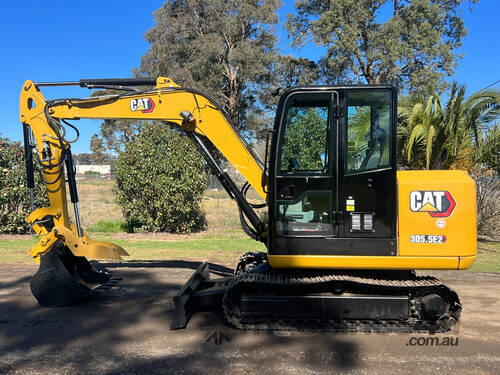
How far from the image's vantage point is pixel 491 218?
12.6 metres

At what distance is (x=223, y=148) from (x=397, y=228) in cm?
252

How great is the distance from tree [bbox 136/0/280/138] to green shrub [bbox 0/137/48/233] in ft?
58.3

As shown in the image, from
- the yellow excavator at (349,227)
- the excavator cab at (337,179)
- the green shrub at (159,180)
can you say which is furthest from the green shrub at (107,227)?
the excavator cab at (337,179)

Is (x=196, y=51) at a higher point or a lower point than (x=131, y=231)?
higher

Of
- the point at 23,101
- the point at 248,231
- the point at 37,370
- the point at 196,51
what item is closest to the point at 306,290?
the point at 248,231

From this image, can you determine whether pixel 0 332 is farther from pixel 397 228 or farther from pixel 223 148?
pixel 397 228

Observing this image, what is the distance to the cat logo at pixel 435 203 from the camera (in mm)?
4812

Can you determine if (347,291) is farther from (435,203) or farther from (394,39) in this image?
(394,39)

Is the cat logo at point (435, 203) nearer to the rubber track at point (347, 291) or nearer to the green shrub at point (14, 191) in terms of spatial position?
the rubber track at point (347, 291)

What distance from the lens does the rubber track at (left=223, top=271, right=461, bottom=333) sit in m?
4.94

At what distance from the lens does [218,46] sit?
29.6m

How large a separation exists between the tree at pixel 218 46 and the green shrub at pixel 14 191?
17755mm

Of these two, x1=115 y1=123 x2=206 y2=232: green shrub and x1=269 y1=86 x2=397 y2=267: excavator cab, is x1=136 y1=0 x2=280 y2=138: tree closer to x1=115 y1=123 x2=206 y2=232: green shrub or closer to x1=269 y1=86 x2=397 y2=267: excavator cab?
x1=115 y1=123 x2=206 y2=232: green shrub

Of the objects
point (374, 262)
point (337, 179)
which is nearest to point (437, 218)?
point (374, 262)
